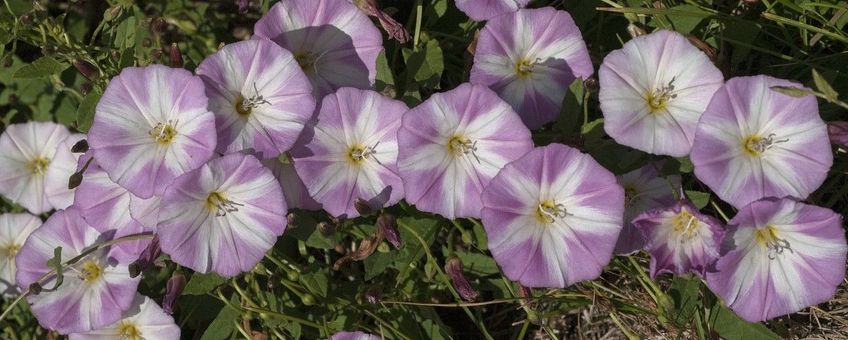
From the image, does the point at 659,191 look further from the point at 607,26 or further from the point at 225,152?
the point at 225,152

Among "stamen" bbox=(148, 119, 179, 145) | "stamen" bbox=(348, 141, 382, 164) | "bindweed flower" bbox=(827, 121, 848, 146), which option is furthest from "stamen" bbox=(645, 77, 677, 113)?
"stamen" bbox=(148, 119, 179, 145)

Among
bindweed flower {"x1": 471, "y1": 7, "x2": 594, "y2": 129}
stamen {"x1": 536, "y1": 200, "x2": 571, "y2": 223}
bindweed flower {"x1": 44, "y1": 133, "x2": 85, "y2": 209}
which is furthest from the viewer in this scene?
bindweed flower {"x1": 44, "y1": 133, "x2": 85, "y2": 209}

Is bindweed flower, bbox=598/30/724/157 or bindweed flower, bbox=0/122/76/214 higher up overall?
bindweed flower, bbox=598/30/724/157

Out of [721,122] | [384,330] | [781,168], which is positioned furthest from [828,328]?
[384,330]

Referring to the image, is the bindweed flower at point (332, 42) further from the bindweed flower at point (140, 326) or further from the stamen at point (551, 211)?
the bindweed flower at point (140, 326)

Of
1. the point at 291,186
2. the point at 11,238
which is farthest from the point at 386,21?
the point at 11,238

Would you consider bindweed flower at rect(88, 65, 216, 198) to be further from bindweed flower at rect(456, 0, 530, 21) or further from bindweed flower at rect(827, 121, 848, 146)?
bindweed flower at rect(827, 121, 848, 146)

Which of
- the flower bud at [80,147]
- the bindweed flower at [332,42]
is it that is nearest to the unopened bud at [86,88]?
the flower bud at [80,147]
